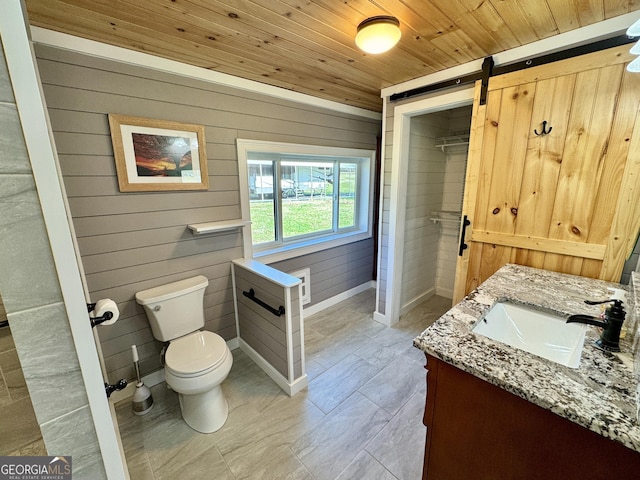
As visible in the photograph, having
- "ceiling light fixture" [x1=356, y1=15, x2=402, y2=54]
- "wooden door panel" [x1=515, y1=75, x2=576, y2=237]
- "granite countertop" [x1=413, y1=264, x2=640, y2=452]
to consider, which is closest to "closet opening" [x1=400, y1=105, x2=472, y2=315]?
"wooden door panel" [x1=515, y1=75, x2=576, y2=237]

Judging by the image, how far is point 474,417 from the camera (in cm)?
90

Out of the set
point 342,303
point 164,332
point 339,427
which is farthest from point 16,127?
point 342,303

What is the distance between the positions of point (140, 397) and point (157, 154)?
1.66 meters

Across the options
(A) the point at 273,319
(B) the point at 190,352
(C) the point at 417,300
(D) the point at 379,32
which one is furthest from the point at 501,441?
(C) the point at 417,300

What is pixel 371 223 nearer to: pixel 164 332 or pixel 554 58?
pixel 554 58

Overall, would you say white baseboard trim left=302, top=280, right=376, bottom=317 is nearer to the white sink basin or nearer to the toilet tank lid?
the toilet tank lid

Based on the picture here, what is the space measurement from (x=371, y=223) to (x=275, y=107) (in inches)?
73.3

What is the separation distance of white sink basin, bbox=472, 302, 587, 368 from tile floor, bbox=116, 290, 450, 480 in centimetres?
85

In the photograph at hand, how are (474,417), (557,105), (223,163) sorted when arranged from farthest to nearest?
(223,163) → (557,105) → (474,417)

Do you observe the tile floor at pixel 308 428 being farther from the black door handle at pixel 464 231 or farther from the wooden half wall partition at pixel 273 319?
the black door handle at pixel 464 231

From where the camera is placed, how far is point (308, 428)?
5.53 ft

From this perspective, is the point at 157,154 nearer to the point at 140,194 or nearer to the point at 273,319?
the point at 140,194

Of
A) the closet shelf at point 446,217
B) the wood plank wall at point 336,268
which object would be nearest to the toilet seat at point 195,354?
the wood plank wall at point 336,268

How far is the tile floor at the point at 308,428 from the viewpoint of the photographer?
1.45 meters
